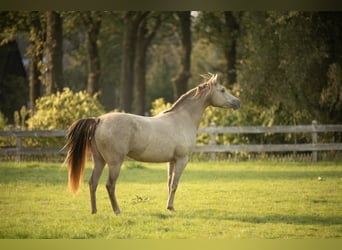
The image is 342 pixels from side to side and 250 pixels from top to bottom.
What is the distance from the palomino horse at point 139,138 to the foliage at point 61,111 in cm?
638

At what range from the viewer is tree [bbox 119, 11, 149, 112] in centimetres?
1648

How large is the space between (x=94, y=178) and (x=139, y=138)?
0.70 meters

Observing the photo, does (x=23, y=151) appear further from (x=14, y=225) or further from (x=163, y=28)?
(x=163, y=28)

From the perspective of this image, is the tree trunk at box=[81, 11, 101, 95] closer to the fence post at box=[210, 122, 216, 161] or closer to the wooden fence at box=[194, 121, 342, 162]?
the fence post at box=[210, 122, 216, 161]

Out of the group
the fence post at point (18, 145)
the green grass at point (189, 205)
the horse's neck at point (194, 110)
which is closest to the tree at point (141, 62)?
the fence post at point (18, 145)

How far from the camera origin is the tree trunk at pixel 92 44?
18.1 metres

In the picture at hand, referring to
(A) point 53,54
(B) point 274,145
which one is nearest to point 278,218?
(B) point 274,145

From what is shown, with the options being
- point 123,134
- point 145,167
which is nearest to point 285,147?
point 145,167

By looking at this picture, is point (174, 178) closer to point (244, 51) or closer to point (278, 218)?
point (278, 218)

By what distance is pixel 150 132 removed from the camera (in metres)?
7.03

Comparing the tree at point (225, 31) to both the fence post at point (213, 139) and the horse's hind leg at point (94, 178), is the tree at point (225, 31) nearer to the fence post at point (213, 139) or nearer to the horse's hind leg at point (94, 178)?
the fence post at point (213, 139)

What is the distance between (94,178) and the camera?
6.71 metres

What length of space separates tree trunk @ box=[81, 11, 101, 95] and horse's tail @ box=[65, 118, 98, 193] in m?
11.3

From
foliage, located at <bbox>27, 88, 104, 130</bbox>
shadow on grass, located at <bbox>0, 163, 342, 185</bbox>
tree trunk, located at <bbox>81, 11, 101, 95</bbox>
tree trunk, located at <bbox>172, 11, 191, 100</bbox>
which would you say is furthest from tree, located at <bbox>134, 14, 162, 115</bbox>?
shadow on grass, located at <bbox>0, 163, 342, 185</bbox>
